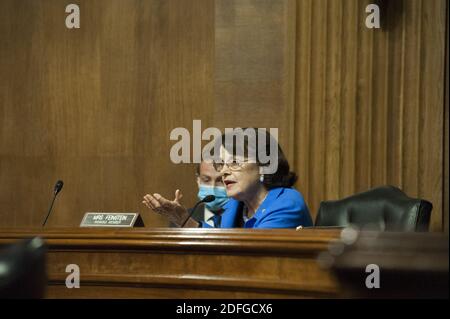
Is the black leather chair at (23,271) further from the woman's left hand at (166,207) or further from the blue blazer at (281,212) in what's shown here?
the woman's left hand at (166,207)

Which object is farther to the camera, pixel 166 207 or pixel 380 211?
pixel 166 207

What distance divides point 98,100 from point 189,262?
3.18 meters

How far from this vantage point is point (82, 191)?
212 inches

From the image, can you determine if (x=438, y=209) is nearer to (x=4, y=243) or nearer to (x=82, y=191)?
(x=82, y=191)

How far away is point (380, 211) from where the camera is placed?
3350mm

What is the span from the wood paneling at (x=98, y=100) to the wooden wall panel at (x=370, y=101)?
0.71 m

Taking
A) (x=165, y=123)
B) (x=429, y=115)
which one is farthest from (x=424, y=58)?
(x=165, y=123)

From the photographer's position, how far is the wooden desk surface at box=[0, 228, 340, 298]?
2.17 meters

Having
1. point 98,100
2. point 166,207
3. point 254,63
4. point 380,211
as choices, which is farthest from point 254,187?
point 98,100

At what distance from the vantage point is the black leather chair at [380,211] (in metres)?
3.19

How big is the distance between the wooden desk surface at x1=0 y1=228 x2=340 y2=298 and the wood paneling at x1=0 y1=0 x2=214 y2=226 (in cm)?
266

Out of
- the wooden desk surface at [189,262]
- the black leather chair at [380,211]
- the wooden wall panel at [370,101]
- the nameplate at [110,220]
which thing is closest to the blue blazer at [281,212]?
the black leather chair at [380,211]

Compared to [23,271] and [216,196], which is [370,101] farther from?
[23,271]
